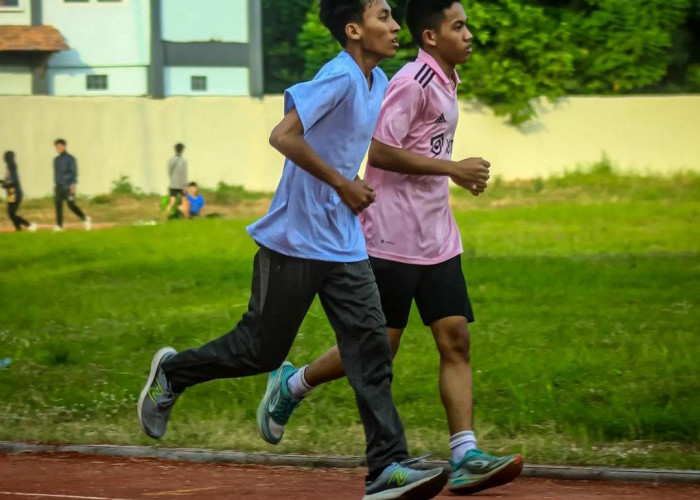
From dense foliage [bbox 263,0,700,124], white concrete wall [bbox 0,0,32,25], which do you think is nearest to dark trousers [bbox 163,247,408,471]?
dense foliage [bbox 263,0,700,124]

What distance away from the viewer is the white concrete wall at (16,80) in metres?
40.8

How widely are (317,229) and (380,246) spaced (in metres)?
0.63

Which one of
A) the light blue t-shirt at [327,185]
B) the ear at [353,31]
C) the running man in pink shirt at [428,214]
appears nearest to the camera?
the light blue t-shirt at [327,185]

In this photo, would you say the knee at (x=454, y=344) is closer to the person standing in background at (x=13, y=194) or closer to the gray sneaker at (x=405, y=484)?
the gray sneaker at (x=405, y=484)

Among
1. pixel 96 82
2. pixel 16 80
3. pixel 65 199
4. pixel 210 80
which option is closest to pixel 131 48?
pixel 96 82

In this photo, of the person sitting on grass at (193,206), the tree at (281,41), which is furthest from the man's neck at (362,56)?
the tree at (281,41)

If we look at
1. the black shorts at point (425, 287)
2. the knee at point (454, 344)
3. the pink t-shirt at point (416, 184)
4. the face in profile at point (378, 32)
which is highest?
the face in profile at point (378, 32)

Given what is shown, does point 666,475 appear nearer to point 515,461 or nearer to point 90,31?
point 515,461

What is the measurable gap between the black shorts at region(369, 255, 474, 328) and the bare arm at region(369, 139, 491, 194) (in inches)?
14.9

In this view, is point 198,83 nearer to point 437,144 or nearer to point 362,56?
point 437,144

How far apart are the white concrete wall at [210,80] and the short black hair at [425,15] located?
34788 millimetres

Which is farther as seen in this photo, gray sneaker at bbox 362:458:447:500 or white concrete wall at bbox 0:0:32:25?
white concrete wall at bbox 0:0:32:25

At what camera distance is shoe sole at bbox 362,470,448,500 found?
5.23 meters

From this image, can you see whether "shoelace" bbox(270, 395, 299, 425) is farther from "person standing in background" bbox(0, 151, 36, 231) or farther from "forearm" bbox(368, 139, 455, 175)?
"person standing in background" bbox(0, 151, 36, 231)
